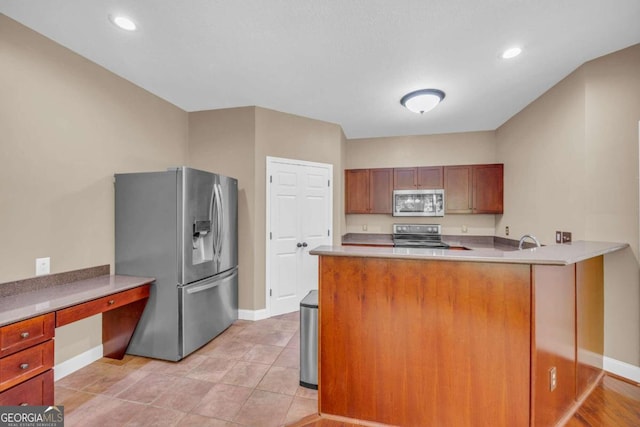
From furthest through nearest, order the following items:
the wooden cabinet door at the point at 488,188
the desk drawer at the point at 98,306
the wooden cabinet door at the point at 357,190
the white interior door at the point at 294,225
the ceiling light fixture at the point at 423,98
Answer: the wooden cabinet door at the point at 357,190 < the wooden cabinet door at the point at 488,188 < the white interior door at the point at 294,225 < the ceiling light fixture at the point at 423,98 < the desk drawer at the point at 98,306

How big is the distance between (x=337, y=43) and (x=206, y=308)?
9.01ft

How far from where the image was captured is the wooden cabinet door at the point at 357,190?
4.57 metres

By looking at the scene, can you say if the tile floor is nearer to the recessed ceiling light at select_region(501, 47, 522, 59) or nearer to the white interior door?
the white interior door

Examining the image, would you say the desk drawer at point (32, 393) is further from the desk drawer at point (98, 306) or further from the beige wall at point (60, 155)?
the beige wall at point (60, 155)

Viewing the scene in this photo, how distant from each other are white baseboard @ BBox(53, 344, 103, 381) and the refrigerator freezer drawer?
32.6 inches

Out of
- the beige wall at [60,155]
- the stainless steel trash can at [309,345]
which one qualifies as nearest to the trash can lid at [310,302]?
the stainless steel trash can at [309,345]

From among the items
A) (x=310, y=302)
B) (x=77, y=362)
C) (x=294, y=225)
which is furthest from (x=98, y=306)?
(x=294, y=225)

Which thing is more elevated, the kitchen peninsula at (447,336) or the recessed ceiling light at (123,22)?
the recessed ceiling light at (123,22)

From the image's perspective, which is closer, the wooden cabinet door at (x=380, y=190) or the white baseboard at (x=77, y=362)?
the white baseboard at (x=77, y=362)

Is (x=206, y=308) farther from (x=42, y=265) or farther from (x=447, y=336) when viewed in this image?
(x=447, y=336)

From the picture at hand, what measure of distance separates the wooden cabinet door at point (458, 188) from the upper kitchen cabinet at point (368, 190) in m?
0.89

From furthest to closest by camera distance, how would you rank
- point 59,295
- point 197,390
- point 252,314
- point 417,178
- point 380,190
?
point 380,190 → point 417,178 → point 252,314 → point 197,390 → point 59,295

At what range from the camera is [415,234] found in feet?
15.1

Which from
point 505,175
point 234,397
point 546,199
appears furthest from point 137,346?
point 505,175
